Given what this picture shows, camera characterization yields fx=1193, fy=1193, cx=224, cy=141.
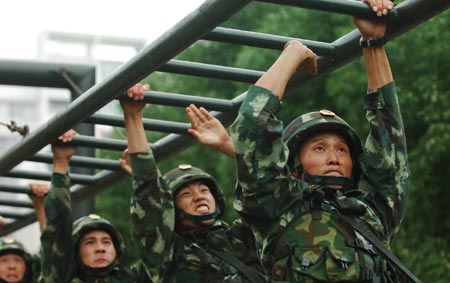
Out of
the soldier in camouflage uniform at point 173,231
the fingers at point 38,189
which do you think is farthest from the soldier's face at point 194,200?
the fingers at point 38,189

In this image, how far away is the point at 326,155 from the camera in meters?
5.16

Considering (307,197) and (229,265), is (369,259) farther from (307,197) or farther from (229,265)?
(229,265)

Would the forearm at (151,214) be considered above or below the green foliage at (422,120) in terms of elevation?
below

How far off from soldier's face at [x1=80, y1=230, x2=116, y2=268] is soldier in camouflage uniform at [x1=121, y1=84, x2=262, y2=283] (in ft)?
3.41

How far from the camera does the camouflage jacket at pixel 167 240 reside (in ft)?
21.6

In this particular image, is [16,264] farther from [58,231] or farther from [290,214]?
[290,214]

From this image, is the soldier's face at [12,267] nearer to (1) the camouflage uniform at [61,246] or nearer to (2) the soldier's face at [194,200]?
(1) the camouflage uniform at [61,246]

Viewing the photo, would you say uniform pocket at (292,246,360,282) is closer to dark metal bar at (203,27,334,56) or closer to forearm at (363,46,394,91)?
forearm at (363,46,394,91)

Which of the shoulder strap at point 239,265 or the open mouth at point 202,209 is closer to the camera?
the shoulder strap at point 239,265

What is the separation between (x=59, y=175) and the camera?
757cm

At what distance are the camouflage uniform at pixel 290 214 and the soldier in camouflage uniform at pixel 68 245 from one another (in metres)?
2.57

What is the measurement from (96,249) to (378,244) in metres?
3.13

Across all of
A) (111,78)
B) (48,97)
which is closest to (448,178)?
(111,78)

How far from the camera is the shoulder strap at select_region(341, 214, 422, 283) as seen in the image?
4.98 meters
